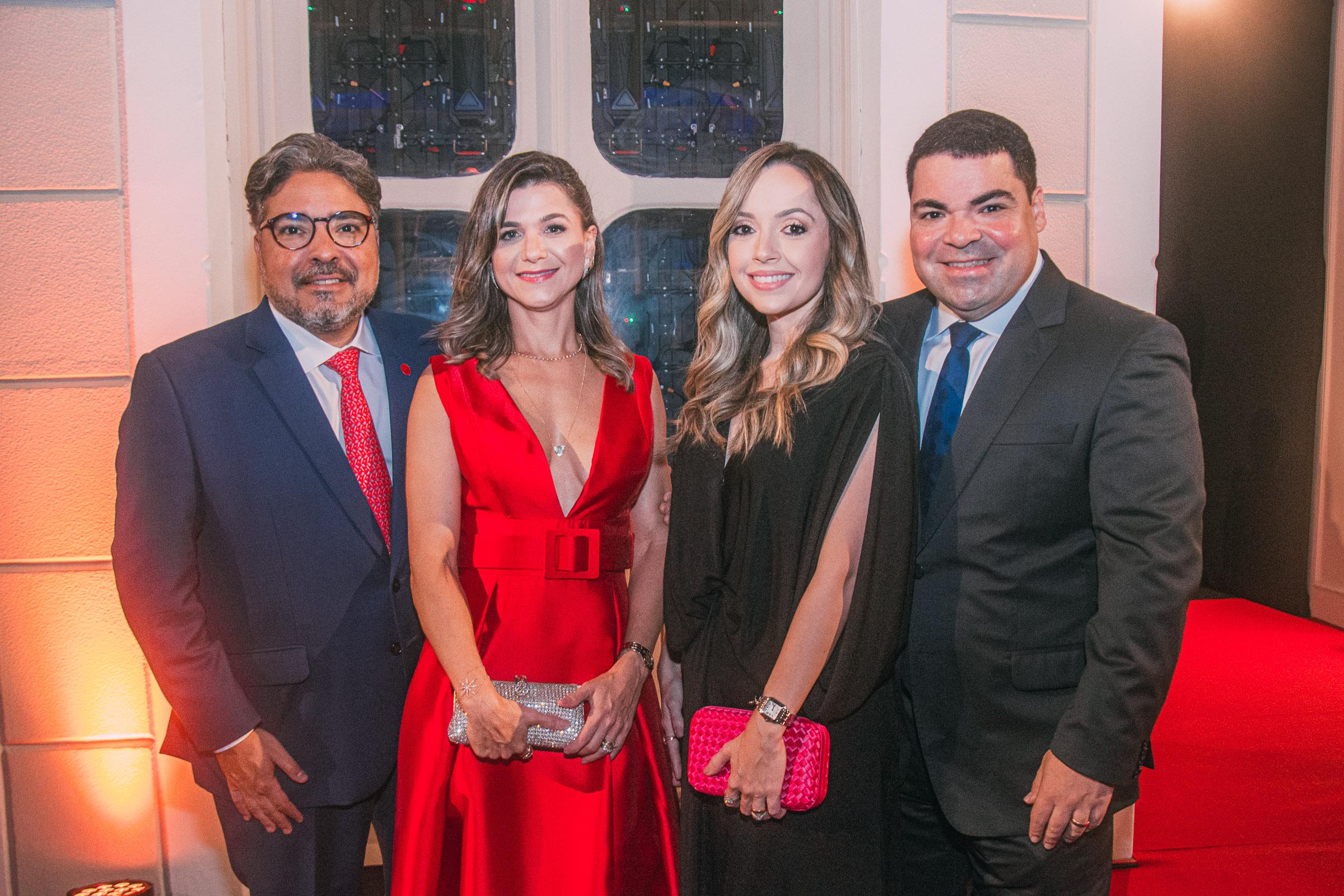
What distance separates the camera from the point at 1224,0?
21.7 ft

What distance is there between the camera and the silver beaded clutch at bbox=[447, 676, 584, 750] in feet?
5.95

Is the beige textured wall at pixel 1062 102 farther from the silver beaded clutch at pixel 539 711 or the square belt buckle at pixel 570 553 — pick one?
the silver beaded clutch at pixel 539 711

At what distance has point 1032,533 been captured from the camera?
1.74 m

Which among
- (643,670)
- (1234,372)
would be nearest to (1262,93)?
(1234,372)

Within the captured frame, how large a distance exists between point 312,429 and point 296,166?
615 mm

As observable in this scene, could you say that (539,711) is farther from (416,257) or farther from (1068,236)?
(1068,236)

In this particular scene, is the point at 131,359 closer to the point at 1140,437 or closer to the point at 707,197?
the point at 707,197

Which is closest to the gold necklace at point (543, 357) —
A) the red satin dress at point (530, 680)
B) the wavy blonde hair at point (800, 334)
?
the red satin dress at point (530, 680)

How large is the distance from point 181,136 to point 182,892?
2242 millimetres

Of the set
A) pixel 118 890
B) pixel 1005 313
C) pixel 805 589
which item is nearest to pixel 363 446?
pixel 805 589

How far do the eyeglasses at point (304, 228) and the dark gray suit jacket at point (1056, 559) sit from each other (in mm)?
1448

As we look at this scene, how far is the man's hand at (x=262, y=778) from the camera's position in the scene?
1.94 m

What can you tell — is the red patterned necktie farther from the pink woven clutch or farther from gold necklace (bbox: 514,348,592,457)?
the pink woven clutch

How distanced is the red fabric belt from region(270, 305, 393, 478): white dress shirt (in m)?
0.32
